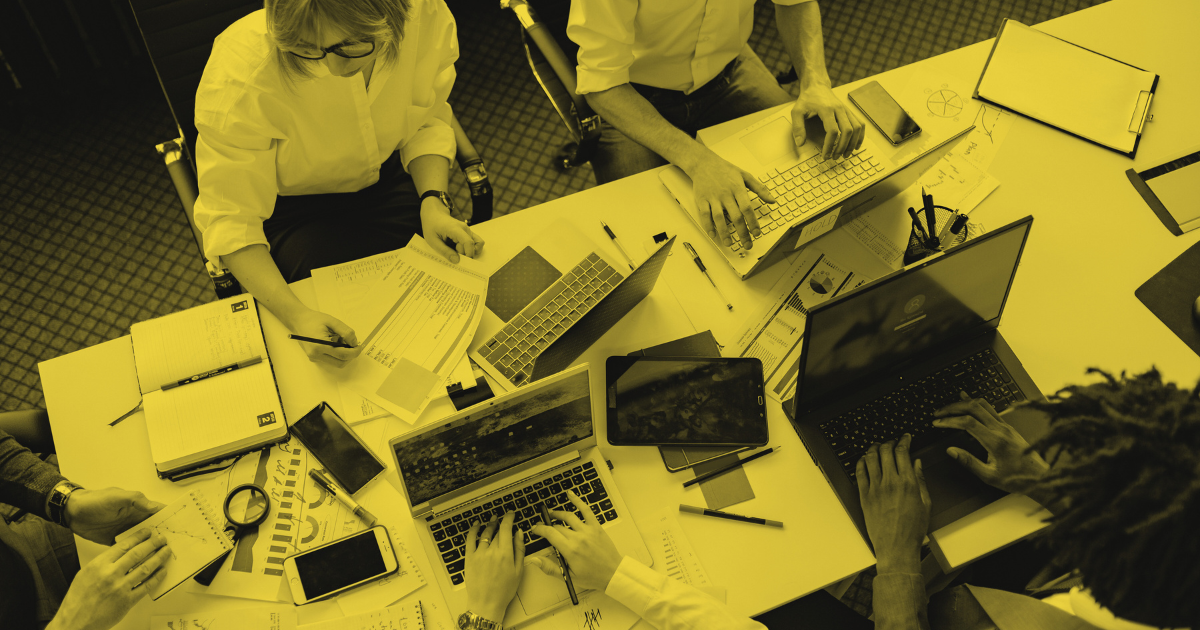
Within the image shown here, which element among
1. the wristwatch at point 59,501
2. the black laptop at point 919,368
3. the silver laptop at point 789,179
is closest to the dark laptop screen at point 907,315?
the black laptop at point 919,368

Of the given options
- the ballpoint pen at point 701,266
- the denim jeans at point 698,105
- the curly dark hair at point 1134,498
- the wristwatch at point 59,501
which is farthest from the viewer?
the denim jeans at point 698,105

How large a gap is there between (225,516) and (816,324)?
1.03 m

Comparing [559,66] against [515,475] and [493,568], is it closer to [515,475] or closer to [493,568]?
[515,475]

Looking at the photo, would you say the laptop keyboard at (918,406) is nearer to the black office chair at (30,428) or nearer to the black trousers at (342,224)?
the black trousers at (342,224)

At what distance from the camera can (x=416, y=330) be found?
1458 millimetres

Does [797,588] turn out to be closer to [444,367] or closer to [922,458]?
[922,458]

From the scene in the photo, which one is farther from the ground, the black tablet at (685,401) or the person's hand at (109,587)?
the person's hand at (109,587)

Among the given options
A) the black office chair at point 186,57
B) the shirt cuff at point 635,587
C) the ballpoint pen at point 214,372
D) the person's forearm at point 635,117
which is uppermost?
the black office chair at point 186,57

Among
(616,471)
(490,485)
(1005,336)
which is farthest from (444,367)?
(1005,336)

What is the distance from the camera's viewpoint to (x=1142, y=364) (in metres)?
1.46

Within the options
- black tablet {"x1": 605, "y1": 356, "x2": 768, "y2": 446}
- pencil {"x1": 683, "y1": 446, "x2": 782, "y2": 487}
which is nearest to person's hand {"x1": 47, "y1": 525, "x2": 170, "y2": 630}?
black tablet {"x1": 605, "y1": 356, "x2": 768, "y2": 446}

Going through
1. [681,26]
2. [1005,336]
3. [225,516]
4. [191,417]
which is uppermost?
[681,26]

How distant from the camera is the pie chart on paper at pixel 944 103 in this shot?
5.64ft

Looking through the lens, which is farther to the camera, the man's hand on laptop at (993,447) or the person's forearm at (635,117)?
the person's forearm at (635,117)
